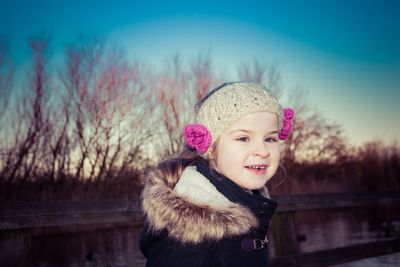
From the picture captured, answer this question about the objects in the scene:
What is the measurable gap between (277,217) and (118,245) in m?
4.46

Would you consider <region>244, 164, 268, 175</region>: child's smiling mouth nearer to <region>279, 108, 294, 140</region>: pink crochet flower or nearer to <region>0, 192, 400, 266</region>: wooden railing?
<region>279, 108, 294, 140</region>: pink crochet flower

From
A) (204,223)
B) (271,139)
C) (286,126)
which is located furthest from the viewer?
(286,126)

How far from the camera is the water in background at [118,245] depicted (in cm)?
562

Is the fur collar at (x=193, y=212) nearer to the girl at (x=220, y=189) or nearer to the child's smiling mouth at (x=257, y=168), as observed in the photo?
the girl at (x=220, y=189)

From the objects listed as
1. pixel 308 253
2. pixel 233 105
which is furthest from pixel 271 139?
pixel 308 253

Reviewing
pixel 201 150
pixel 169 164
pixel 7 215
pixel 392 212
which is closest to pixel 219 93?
pixel 201 150

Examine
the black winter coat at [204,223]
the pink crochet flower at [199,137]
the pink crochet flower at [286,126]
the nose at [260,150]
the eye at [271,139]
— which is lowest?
the black winter coat at [204,223]

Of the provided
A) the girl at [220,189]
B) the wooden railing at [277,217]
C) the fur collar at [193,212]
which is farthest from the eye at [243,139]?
the wooden railing at [277,217]

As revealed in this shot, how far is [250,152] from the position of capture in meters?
1.60

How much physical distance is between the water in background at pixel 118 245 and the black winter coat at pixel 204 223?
329 cm

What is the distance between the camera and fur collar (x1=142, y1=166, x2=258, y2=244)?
4.57 ft

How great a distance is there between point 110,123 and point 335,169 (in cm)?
1505

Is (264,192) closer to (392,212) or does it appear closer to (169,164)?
(169,164)

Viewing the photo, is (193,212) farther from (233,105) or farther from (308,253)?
(308,253)
